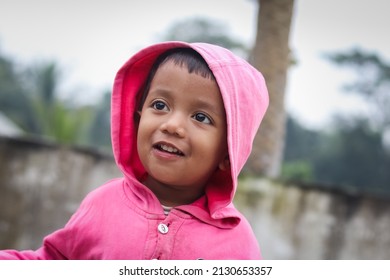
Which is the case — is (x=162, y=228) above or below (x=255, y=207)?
above

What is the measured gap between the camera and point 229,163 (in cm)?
99

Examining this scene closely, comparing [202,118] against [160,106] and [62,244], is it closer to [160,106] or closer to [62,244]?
[160,106]

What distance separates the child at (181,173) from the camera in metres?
0.92

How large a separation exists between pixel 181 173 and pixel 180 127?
0.26ft

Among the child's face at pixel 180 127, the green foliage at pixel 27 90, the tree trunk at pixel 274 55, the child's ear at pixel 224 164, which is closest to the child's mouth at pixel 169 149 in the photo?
the child's face at pixel 180 127

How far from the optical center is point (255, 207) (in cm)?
203

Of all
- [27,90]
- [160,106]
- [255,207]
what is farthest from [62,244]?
[27,90]

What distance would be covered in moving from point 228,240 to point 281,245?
3.65ft

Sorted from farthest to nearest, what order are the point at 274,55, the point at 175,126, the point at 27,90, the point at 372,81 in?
the point at 27,90
the point at 372,81
the point at 274,55
the point at 175,126

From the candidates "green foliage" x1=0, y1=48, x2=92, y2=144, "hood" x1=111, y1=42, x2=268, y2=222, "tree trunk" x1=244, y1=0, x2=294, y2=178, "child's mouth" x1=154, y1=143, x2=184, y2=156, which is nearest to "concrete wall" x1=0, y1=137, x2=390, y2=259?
"tree trunk" x1=244, y1=0, x2=294, y2=178

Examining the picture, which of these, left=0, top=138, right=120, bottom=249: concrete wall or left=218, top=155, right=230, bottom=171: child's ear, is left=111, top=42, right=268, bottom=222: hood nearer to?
left=218, top=155, right=230, bottom=171: child's ear

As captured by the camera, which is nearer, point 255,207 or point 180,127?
point 180,127
